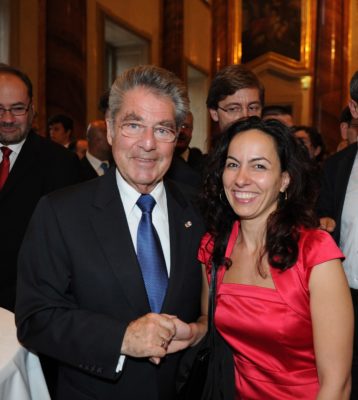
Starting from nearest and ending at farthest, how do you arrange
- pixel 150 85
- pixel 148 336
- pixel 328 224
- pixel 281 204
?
pixel 148 336, pixel 150 85, pixel 281 204, pixel 328 224

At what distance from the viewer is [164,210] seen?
2.05 meters

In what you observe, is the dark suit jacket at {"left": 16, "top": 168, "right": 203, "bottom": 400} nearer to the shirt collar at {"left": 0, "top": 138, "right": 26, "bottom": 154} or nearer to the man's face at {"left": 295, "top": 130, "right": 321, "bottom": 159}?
the shirt collar at {"left": 0, "top": 138, "right": 26, "bottom": 154}

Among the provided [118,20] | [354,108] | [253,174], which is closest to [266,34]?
[118,20]

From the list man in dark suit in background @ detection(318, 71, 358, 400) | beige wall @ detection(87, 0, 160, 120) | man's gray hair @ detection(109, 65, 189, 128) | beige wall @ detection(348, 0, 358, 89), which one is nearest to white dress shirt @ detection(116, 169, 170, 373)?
man's gray hair @ detection(109, 65, 189, 128)

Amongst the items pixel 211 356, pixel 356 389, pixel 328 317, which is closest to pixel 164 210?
pixel 211 356

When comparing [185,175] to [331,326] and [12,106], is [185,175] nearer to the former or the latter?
[12,106]

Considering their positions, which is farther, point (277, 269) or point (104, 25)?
point (104, 25)

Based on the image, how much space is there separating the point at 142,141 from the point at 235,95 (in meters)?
1.09

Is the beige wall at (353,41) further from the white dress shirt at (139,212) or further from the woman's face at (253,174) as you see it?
the white dress shirt at (139,212)

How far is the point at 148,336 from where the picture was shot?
5.17 feet

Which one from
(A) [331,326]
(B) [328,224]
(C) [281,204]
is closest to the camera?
(A) [331,326]

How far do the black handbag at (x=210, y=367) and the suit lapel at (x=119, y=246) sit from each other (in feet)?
1.02

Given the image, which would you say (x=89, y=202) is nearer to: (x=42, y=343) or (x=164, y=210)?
(x=164, y=210)

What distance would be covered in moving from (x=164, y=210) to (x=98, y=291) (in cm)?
46
